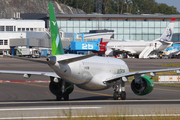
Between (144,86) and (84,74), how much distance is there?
5.61 m

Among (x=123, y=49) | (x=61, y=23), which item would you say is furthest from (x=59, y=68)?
(x=61, y=23)

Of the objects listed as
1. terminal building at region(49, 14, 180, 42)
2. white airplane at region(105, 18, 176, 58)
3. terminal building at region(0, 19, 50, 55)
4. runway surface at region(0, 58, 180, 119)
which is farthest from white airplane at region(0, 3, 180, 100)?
terminal building at region(49, 14, 180, 42)

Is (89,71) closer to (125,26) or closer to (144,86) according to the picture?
(144,86)

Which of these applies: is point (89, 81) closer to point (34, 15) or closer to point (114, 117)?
point (114, 117)

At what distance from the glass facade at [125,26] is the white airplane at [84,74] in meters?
149

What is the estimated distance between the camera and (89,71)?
82.2 feet

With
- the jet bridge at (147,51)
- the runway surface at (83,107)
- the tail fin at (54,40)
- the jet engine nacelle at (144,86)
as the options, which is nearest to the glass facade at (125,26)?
the jet bridge at (147,51)

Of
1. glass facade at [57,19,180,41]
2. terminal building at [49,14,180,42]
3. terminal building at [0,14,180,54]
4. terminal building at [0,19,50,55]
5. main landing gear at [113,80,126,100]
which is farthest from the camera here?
glass facade at [57,19,180,41]

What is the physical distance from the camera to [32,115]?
15812 mm

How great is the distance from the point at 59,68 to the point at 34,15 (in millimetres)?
172113

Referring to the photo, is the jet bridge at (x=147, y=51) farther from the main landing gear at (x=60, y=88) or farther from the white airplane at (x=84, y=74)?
the main landing gear at (x=60, y=88)

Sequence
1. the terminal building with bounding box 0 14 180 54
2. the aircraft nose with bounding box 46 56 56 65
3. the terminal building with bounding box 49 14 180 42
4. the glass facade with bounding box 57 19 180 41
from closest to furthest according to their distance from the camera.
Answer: the aircraft nose with bounding box 46 56 56 65
the terminal building with bounding box 0 14 180 54
the terminal building with bounding box 49 14 180 42
the glass facade with bounding box 57 19 180 41

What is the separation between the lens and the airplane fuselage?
73.1 ft

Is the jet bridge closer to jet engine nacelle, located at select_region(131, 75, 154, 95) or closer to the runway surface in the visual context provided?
the runway surface
